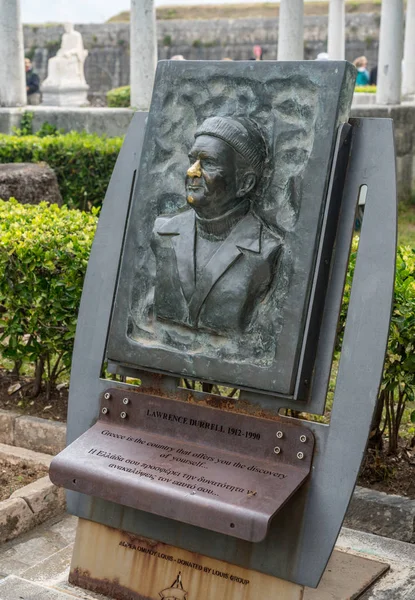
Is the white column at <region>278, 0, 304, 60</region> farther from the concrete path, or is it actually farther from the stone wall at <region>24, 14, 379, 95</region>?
the stone wall at <region>24, 14, 379, 95</region>

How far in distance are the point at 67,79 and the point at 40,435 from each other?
721 inches

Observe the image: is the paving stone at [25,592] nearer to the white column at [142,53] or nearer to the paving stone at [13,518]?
the paving stone at [13,518]

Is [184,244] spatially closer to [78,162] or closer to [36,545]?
[36,545]

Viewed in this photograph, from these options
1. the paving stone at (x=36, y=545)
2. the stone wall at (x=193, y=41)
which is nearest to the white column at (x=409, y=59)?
the stone wall at (x=193, y=41)

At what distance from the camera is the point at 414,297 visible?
4199mm

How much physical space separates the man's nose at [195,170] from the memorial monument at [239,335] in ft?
0.05

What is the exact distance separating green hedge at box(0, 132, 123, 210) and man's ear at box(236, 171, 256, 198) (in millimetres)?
7341

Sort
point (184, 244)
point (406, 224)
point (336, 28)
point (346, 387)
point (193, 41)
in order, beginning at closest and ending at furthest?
point (346, 387)
point (184, 244)
point (406, 224)
point (336, 28)
point (193, 41)

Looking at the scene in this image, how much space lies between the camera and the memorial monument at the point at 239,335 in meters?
3.10

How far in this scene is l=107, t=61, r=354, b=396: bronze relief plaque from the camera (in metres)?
3.12

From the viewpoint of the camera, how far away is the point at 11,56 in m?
12.5

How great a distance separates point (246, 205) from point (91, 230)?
2.12 meters

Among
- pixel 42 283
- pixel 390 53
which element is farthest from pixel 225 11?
pixel 42 283

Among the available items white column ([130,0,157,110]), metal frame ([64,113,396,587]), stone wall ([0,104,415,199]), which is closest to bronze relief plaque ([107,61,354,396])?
metal frame ([64,113,396,587])
